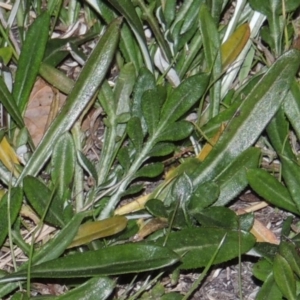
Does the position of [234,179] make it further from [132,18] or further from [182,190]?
[132,18]

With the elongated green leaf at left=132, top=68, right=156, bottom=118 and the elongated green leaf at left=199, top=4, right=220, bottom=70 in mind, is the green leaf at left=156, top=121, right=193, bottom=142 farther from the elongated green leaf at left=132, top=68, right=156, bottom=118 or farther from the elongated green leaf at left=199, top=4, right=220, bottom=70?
the elongated green leaf at left=199, top=4, right=220, bottom=70

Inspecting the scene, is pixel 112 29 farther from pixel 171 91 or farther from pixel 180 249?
pixel 180 249

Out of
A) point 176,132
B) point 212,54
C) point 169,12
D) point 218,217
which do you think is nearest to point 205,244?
point 218,217

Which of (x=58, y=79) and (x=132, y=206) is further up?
(x=58, y=79)

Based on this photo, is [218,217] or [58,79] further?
[58,79]

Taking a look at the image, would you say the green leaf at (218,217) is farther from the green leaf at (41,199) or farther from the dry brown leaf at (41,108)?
the dry brown leaf at (41,108)

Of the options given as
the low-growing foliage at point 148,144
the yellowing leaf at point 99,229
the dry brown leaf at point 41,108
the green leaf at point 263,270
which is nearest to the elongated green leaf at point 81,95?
the low-growing foliage at point 148,144

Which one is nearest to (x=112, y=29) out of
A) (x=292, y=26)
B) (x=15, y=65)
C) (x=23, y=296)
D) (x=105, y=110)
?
(x=105, y=110)
